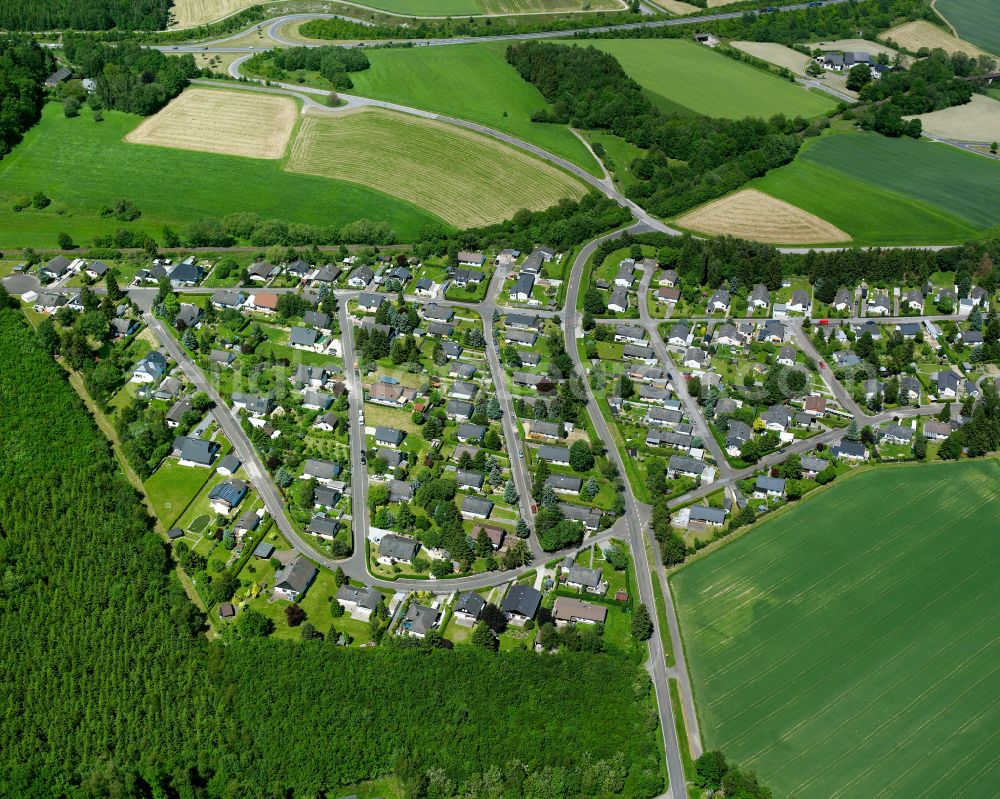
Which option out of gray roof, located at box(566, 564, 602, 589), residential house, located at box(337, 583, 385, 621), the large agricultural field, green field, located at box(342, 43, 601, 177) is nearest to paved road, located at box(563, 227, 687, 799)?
gray roof, located at box(566, 564, 602, 589)

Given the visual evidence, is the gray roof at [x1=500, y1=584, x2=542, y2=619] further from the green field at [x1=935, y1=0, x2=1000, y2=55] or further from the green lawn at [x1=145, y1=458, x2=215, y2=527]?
the green field at [x1=935, y1=0, x2=1000, y2=55]

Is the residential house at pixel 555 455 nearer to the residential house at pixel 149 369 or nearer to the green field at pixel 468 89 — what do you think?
the residential house at pixel 149 369

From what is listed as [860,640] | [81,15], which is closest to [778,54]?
[81,15]

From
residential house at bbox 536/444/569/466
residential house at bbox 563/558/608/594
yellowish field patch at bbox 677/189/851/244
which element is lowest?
residential house at bbox 563/558/608/594

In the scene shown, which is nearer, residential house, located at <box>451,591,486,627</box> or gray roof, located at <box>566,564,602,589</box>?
residential house, located at <box>451,591,486,627</box>

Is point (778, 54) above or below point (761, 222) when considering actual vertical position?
above

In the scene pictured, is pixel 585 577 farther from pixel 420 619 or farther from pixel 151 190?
pixel 151 190

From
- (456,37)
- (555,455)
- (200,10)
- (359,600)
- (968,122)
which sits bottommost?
(359,600)

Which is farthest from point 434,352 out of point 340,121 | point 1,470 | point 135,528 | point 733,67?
point 733,67
